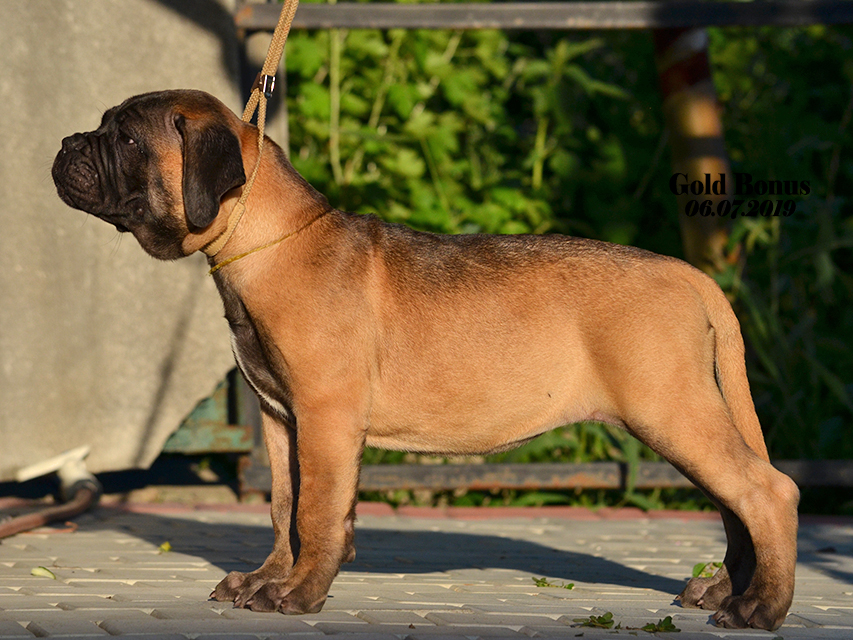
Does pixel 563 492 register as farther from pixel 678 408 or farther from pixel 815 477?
pixel 678 408

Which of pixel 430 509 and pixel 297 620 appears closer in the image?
pixel 297 620

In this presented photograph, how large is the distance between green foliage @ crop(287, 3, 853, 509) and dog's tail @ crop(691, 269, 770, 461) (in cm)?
297

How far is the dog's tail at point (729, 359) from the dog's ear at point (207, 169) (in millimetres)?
1884

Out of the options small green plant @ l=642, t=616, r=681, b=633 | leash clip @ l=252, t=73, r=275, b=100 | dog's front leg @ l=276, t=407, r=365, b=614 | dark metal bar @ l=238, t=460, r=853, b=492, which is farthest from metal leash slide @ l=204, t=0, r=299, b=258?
dark metal bar @ l=238, t=460, r=853, b=492

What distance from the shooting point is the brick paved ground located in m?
Result: 3.40

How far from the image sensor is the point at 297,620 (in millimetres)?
Result: 3516

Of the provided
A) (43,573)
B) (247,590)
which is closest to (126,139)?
(247,590)

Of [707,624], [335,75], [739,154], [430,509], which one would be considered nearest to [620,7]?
[335,75]

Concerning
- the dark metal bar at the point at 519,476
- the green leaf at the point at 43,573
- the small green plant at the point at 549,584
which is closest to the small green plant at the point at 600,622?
the small green plant at the point at 549,584

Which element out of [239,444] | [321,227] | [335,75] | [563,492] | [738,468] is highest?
[335,75]

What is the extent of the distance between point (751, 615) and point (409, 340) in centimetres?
161

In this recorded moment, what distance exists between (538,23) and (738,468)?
3719 mm

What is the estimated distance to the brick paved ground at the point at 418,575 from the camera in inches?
134

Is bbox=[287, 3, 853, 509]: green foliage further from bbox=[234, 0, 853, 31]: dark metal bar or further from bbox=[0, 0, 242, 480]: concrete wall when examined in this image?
bbox=[0, 0, 242, 480]: concrete wall
